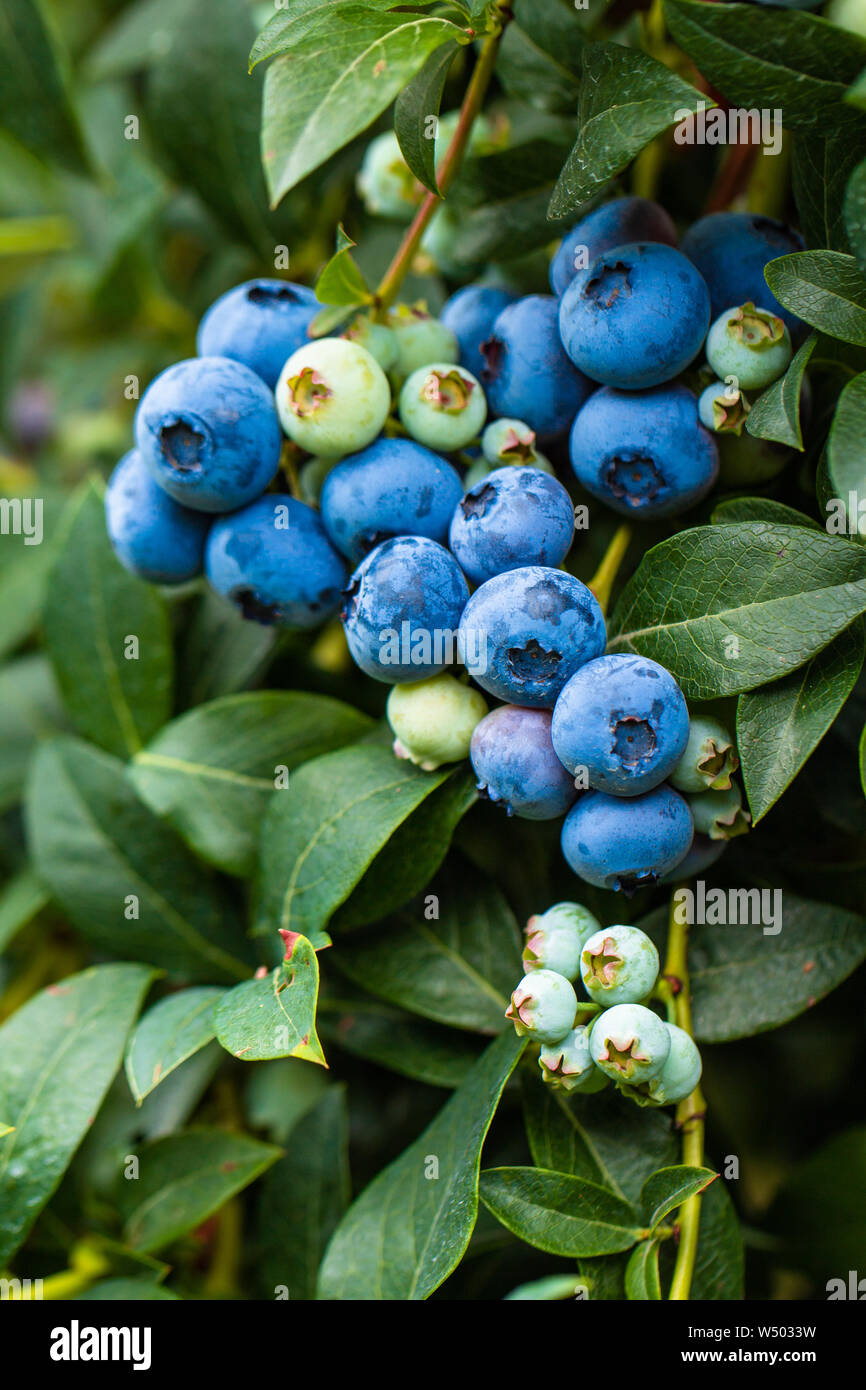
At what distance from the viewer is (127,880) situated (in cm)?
107

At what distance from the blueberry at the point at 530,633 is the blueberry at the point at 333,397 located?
6.4 inches

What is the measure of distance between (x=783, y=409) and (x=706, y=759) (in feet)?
0.75

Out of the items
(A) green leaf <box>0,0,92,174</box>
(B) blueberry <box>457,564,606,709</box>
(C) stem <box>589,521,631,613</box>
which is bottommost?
(B) blueberry <box>457,564,606,709</box>

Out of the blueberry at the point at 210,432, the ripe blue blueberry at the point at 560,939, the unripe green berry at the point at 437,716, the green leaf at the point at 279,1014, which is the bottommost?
the green leaf at the point at 279,1014

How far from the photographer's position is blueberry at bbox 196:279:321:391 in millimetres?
833

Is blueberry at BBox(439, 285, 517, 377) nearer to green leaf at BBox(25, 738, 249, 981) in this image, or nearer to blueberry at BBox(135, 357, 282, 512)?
blueberry at BBox(135, 357, 282, 512)

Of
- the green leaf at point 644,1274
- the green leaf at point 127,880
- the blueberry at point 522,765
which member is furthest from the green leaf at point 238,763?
the green leaf at point 644,1274

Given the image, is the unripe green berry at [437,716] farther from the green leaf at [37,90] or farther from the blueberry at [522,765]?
the green leaf at [37,90]

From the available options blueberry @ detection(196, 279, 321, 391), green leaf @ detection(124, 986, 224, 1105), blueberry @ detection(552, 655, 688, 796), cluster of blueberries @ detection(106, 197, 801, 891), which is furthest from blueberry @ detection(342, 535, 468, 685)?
green leaf @ detection(124, 986, 224, 1105)

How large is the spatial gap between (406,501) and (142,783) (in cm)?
39

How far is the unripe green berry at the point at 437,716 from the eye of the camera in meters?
0.75

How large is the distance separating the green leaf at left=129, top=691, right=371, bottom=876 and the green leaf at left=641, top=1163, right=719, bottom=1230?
1.40ft

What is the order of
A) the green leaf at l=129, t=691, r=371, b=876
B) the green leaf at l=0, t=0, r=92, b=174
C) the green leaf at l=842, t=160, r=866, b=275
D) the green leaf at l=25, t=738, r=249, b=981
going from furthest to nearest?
the green leaf at l=0, t=0, r=92, b=174, the green leaf at l=25, t=738, r=249, b=981, the green leaf at l=129, t=691, r=371, b=876, the green leaf at l=842, t=160, r=866, b=275

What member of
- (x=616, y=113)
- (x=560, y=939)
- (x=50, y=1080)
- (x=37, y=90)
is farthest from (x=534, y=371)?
(x=37, y=90)
